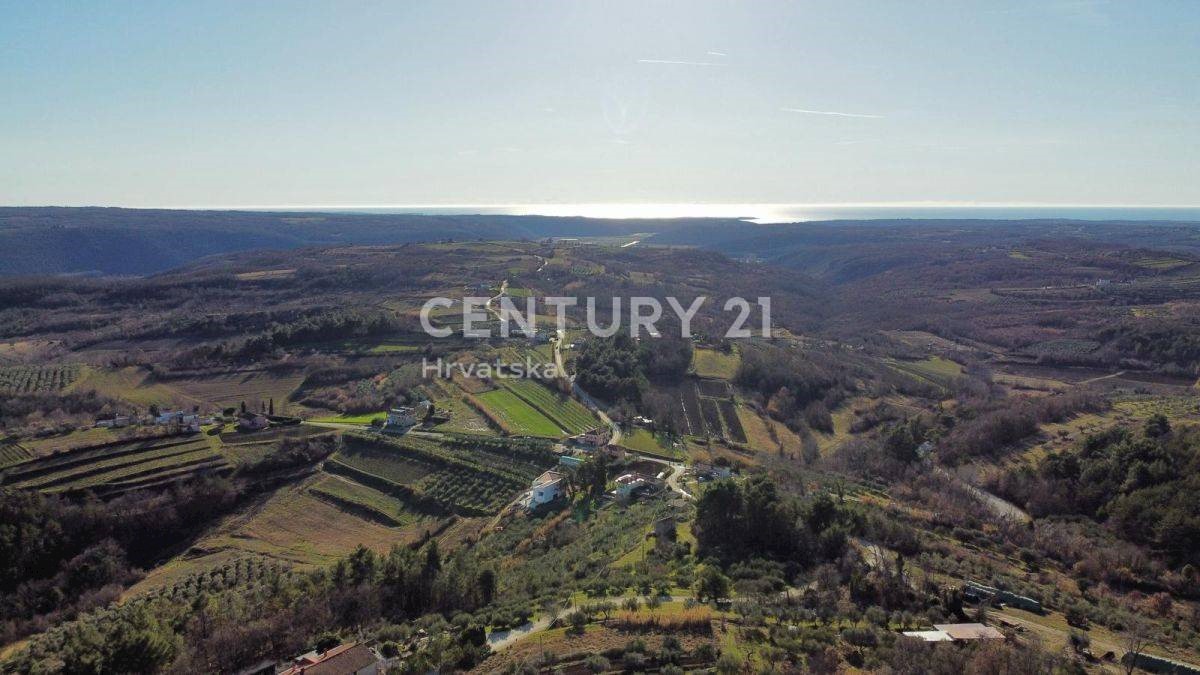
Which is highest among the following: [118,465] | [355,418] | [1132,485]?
[1132,485]

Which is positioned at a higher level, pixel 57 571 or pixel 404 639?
pixel 404 639

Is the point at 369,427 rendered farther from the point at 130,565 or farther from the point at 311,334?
the point at 311,334

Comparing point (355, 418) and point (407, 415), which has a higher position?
point (407, 415)

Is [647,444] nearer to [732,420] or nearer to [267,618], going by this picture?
[732,420]

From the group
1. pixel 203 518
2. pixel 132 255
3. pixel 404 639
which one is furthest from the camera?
pixel 132 255

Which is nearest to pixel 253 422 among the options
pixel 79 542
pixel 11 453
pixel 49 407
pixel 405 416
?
pixel 405 416

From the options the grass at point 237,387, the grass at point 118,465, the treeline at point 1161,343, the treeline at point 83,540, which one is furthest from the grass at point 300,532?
the treeline at point 1161,343

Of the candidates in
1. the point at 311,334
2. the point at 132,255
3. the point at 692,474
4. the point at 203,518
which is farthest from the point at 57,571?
the point at 132,255
